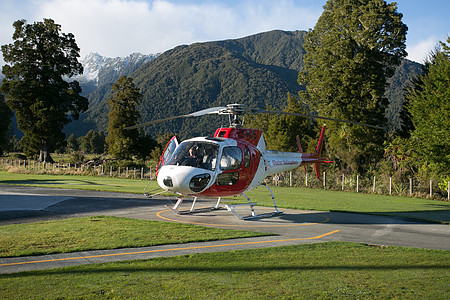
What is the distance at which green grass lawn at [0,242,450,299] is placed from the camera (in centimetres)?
501

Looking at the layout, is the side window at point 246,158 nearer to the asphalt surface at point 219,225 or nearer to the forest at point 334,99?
the asphalt surface at point 219,225

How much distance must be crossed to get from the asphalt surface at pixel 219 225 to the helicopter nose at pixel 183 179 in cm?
136

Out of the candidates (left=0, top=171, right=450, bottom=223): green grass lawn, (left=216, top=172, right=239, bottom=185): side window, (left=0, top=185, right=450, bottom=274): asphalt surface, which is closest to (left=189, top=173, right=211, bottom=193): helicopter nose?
(left=216, top=172, right=239, bottom=185): side window

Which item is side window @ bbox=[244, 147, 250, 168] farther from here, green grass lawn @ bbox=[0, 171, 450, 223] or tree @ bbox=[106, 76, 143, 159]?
tree @ bbox=[106, 76, 143, 159]

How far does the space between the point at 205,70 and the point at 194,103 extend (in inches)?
1228

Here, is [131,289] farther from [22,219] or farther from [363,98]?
[363,98]

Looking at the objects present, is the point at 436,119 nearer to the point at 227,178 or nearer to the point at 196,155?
the point at 227,178

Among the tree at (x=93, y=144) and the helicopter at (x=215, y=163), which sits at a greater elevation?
the tree at (x=93, y=144)

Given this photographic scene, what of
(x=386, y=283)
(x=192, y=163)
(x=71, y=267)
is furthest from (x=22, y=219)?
(x=386, y=283)

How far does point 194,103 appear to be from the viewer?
13838 cm

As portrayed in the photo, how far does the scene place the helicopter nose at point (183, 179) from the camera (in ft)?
35.3

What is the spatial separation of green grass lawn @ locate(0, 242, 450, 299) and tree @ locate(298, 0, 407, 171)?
88.1 feet

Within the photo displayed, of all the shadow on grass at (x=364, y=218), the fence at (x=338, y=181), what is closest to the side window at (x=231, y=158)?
the shadow on grass at (x=364, y=218)

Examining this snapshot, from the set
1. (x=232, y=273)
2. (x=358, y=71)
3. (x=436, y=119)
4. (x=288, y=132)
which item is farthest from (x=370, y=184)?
(x=232, y=273)
